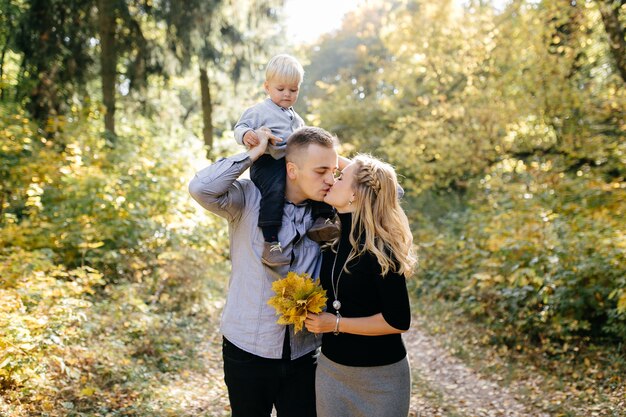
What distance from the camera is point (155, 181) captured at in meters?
8.55

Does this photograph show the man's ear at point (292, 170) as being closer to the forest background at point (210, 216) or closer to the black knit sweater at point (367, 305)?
the black knit sweater at point (367, 305)

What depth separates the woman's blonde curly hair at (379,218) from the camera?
2375 mm

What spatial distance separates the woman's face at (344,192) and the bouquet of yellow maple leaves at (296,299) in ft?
1.16

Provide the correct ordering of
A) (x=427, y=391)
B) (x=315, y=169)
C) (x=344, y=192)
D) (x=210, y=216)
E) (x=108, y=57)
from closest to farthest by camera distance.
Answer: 1. (x=344, y=192)
2. (x=315, y=169)
3. (x=427, y=391)
4. (x=210, y=216)
5. (x=108, y=57)

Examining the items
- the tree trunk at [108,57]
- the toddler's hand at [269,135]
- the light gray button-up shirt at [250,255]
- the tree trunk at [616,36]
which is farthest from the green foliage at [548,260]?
the tree trunk at [108,57]

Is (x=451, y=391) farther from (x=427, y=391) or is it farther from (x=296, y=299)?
(x=296, y=299)

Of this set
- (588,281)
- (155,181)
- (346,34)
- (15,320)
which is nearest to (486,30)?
(588,281)

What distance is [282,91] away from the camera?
131 inches

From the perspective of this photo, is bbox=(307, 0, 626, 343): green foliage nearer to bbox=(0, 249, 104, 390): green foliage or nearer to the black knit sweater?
the black knit sweater

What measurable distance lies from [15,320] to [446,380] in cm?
449

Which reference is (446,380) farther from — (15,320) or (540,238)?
(15,320)

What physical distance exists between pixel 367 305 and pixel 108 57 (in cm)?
1024

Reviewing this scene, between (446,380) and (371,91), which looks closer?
(446,380)

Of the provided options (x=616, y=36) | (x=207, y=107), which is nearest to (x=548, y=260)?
(x=616, y=36)
